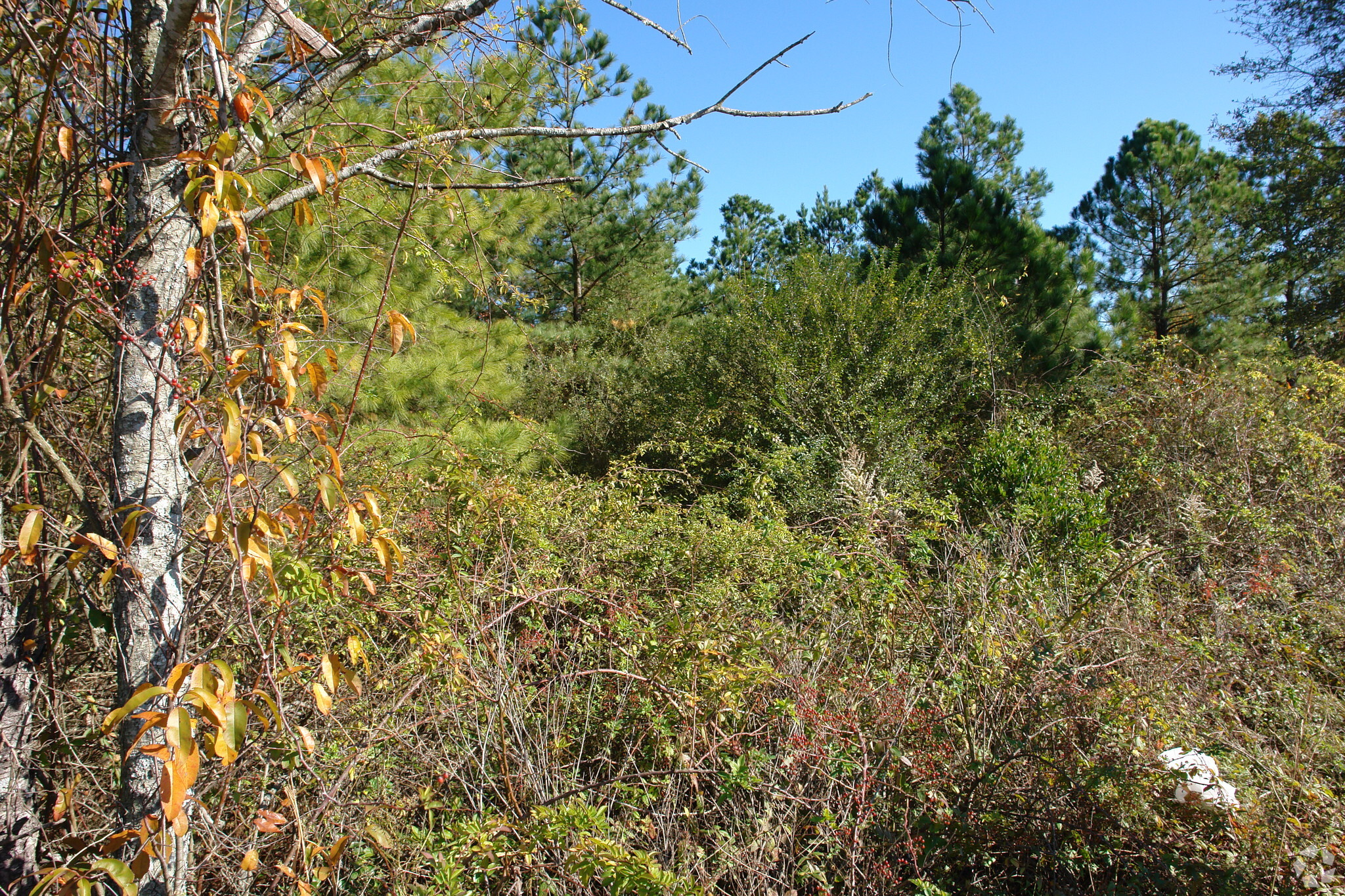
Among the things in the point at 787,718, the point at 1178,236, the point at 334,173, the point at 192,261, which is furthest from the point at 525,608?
the point at 1178,236

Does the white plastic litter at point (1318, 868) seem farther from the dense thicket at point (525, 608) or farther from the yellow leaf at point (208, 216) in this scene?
the yellow leaf at point (208, 216)

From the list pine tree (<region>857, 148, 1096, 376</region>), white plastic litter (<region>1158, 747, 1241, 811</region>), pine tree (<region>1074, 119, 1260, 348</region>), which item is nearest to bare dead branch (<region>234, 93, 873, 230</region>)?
white plastic litter (<region>1158, 747, 1241, 811</region>)

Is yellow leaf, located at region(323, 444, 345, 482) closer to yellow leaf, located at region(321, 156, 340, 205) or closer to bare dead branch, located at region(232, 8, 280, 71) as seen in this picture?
yellow leaf, located at region(321, 156, 340, 205)

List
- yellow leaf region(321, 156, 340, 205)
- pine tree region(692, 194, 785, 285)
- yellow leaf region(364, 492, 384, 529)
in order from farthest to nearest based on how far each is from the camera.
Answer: pine tree region(692, 194, 785, 285)
yellow leaf region(321, 156, 340, 205)
yellow leaf region(364, 492, 384, 529)

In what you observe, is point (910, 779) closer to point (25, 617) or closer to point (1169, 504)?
point (25, 617)

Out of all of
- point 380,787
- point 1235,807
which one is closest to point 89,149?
point 380,787

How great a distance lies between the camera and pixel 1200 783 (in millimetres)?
2375

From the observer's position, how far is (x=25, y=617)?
1814 millimetres

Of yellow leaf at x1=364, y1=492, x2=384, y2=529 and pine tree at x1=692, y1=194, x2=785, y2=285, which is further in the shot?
pine tree at x1=692, y1=194, x2=785, y2=285

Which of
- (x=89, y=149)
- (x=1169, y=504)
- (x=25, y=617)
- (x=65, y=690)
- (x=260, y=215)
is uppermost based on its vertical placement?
(x=89, y=149)

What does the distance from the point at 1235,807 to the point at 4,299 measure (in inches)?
134

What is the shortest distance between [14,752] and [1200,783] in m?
3.24

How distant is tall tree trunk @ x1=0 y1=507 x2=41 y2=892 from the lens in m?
1.70

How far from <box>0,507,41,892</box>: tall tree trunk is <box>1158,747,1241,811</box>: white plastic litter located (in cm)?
306
